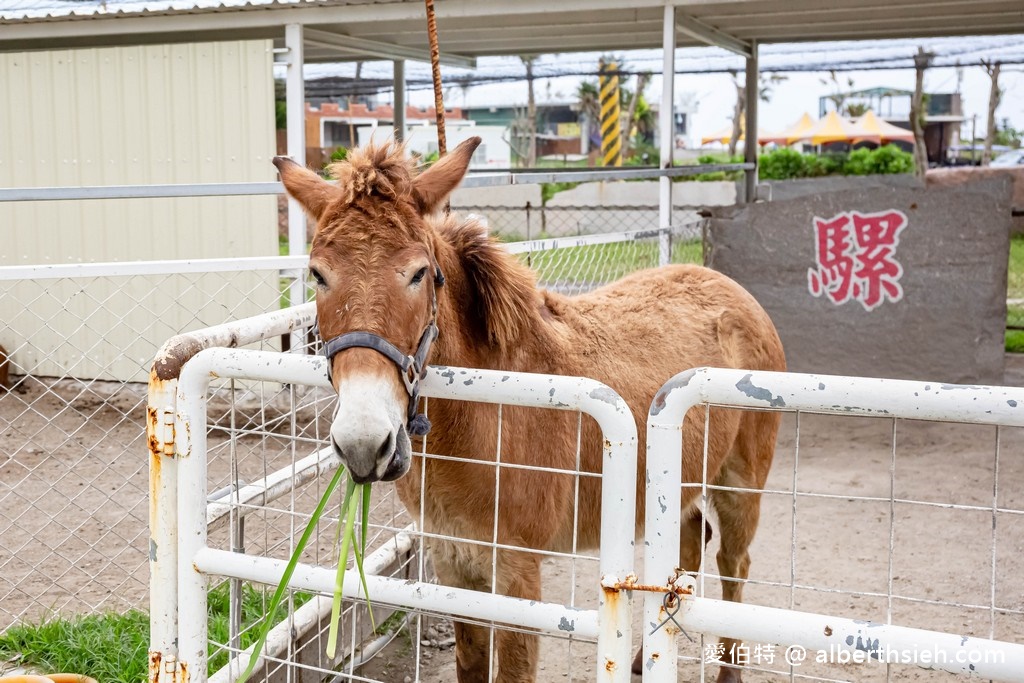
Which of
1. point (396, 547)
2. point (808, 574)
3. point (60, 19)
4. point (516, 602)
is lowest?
point (808, 574)

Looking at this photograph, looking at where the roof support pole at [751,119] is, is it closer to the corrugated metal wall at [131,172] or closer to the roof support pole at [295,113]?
the roof support pole at [295,113]

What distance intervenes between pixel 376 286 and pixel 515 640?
3.60ft

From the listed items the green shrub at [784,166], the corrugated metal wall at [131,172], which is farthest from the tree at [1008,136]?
the corrugated metal wall at [131,172]

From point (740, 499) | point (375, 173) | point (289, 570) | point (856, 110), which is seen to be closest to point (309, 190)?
point (375, 173)

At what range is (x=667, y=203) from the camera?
741 centimetres

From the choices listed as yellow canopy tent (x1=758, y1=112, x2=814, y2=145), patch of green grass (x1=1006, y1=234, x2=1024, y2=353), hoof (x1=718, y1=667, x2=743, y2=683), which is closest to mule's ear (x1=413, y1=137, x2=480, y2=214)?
hoof (x1=718, y1=667, x2=743, y2=683)

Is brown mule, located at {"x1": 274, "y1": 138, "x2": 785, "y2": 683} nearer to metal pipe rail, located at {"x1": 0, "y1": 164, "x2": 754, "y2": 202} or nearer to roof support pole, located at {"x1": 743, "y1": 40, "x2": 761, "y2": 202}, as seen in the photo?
metal pipe rail, located at {"x1": 0, "y1": 164, "x2": 754, "y2": 202}

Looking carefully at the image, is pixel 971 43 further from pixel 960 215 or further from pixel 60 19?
pixel 60 19

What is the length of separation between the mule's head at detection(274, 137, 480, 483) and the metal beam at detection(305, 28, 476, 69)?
611 cm

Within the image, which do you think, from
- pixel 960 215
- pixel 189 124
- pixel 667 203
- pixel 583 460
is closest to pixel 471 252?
pixel 583 460

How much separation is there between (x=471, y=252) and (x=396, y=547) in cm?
160

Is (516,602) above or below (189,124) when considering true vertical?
below

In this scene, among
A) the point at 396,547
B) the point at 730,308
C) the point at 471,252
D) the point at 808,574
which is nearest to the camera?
the point at 471,252

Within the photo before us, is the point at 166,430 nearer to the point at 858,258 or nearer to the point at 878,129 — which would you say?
the point at 858,258
